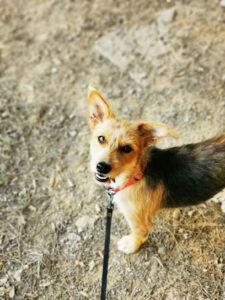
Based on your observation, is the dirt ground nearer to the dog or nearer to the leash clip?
the dog

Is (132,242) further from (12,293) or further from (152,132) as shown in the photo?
(12,293)

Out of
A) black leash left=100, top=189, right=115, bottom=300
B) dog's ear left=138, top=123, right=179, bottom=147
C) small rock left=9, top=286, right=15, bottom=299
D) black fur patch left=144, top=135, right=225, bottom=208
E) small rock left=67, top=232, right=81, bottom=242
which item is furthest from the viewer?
small rock left=67, top=232, right=81, bottom=242

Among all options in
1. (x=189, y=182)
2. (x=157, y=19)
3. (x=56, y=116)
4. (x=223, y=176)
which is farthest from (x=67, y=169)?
(x=157, y=19)

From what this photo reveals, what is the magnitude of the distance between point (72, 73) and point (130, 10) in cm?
235

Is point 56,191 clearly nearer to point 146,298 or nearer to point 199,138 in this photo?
point 146,298

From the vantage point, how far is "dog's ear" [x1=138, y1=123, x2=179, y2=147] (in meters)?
2.68

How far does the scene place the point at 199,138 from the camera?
469 cm

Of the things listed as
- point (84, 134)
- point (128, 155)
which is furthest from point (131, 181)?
point (84, 134)

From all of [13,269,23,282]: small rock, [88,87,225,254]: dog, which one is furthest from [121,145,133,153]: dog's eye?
[13,269,23,282]: small rock

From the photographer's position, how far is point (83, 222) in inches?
161

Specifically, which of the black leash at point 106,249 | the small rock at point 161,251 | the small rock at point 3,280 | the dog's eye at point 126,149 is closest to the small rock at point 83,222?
the black leash at point 106,249

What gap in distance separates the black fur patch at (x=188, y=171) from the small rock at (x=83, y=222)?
1.33 meters

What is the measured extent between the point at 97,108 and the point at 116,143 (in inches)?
22.0

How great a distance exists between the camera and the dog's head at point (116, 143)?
9.28ft
